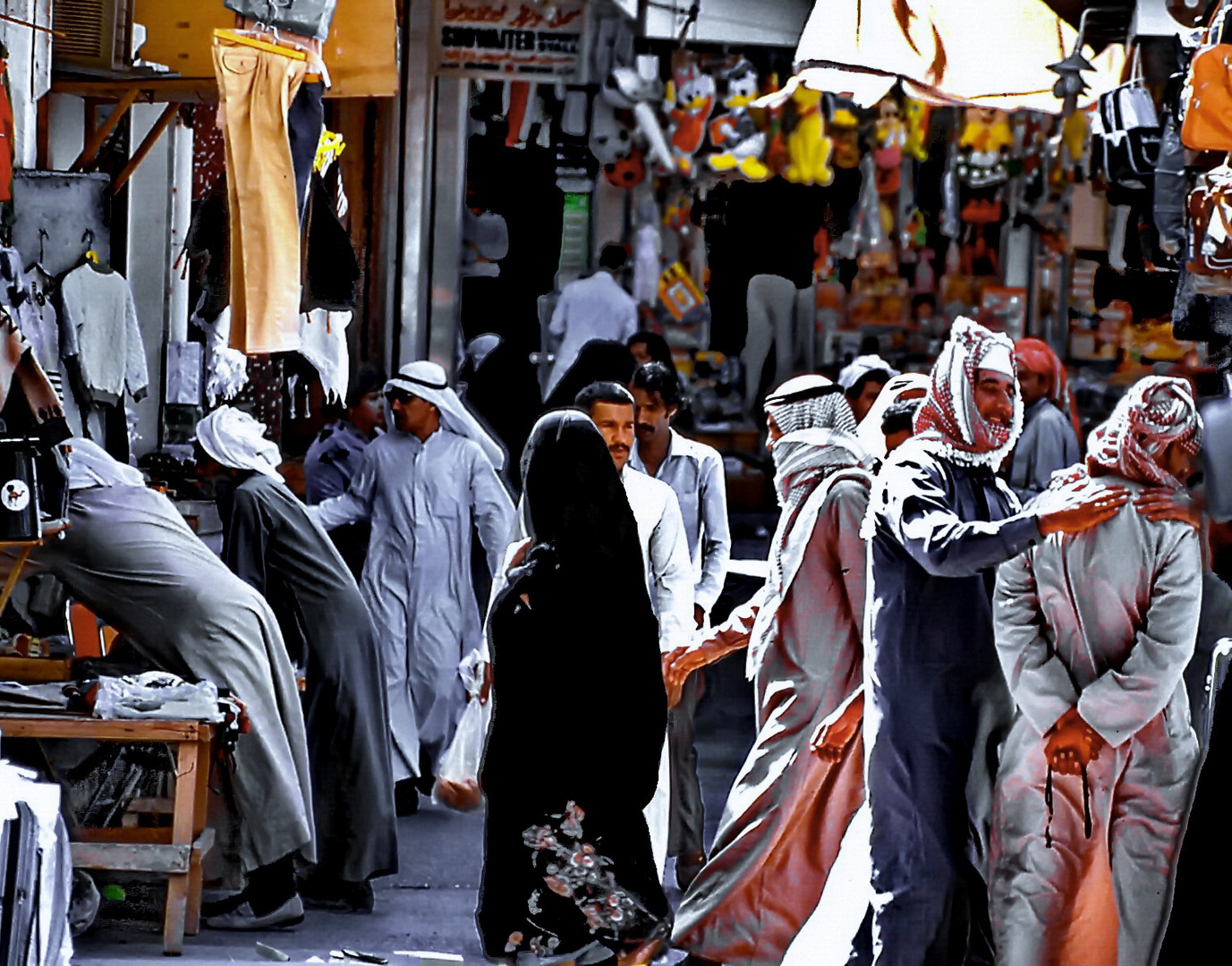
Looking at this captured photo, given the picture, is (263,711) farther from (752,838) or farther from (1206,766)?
(1206,766)

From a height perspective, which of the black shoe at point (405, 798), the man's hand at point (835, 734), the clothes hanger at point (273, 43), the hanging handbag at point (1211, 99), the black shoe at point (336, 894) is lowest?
the black shoe at point (405, 798)

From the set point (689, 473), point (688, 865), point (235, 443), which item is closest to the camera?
point (235, 443)

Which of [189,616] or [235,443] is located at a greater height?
[235,443]

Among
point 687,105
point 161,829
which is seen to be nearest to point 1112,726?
point 161,829

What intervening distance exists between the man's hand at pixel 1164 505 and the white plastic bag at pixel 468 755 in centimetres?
208

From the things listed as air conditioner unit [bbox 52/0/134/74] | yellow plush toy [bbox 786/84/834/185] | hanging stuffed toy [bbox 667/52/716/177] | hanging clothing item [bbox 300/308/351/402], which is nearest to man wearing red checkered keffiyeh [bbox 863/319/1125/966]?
hanging clothing item [bbox 300/308/351/402]

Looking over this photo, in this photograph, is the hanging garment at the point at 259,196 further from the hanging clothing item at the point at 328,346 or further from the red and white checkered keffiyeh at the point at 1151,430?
the red and white checkered keffiyeh at the point at 1151,430

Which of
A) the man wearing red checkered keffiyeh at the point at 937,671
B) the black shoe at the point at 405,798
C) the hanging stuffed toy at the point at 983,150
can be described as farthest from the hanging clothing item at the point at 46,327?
the hanging stuffed toy at the point at 983,150

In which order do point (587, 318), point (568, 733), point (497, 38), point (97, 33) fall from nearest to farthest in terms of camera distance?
1. point (568, 733)
2. point (97, 33)
3. point (497, 38)
4. point (587, 318)

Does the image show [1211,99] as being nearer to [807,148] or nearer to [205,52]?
[205,52]

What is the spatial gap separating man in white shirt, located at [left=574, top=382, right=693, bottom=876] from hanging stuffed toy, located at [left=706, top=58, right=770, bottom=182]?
704 centimetres

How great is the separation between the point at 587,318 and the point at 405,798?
17.3 ft

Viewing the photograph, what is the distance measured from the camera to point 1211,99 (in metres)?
5.46

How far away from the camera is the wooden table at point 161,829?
634cm
